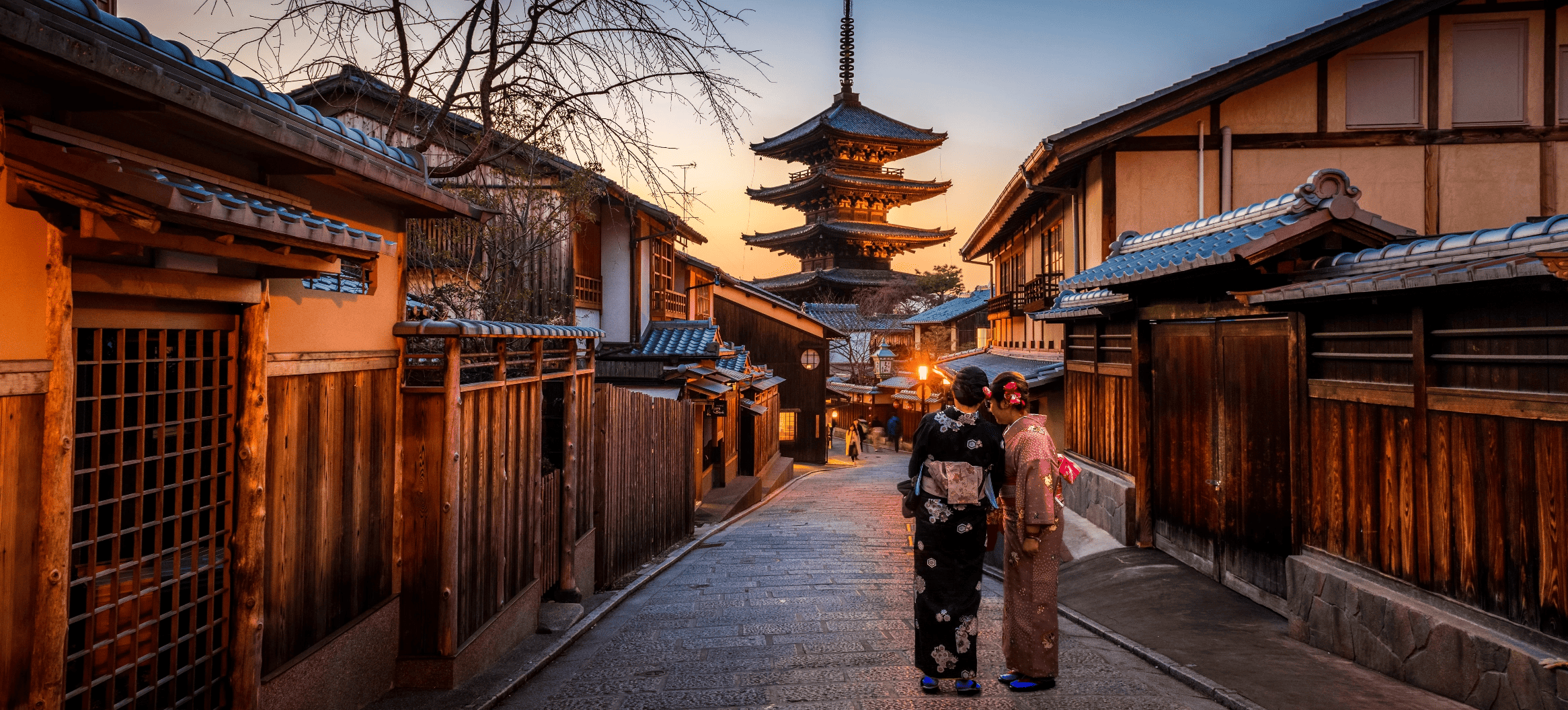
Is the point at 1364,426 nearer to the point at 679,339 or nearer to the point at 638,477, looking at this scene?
the point at 638,477

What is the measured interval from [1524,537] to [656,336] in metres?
15.8

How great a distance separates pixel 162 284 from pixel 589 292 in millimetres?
14120

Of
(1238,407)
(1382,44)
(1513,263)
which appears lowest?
(1238,407)

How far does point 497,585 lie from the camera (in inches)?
230

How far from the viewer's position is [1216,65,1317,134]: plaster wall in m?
12.2

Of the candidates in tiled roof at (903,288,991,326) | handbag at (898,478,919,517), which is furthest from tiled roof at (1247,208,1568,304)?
tiled roof at (903,288,991,326)

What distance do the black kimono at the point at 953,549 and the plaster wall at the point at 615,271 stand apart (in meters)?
13.8

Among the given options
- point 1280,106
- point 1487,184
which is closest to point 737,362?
point 1280,106

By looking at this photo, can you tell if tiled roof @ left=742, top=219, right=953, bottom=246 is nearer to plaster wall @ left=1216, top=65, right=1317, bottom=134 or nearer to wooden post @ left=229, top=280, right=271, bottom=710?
plaster wall @ left=1216, top=65, right=1317, bottom=134

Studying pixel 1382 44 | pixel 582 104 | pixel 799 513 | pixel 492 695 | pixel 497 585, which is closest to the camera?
pixel 492 695

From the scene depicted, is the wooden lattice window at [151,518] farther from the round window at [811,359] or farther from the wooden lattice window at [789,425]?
the wooden lattice window at [789,425]

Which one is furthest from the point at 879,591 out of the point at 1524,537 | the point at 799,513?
the point at 799,513

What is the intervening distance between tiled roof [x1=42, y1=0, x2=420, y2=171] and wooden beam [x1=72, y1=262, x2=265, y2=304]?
879mm

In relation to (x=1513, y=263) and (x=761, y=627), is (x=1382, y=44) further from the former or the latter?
(x=761, y=627)
